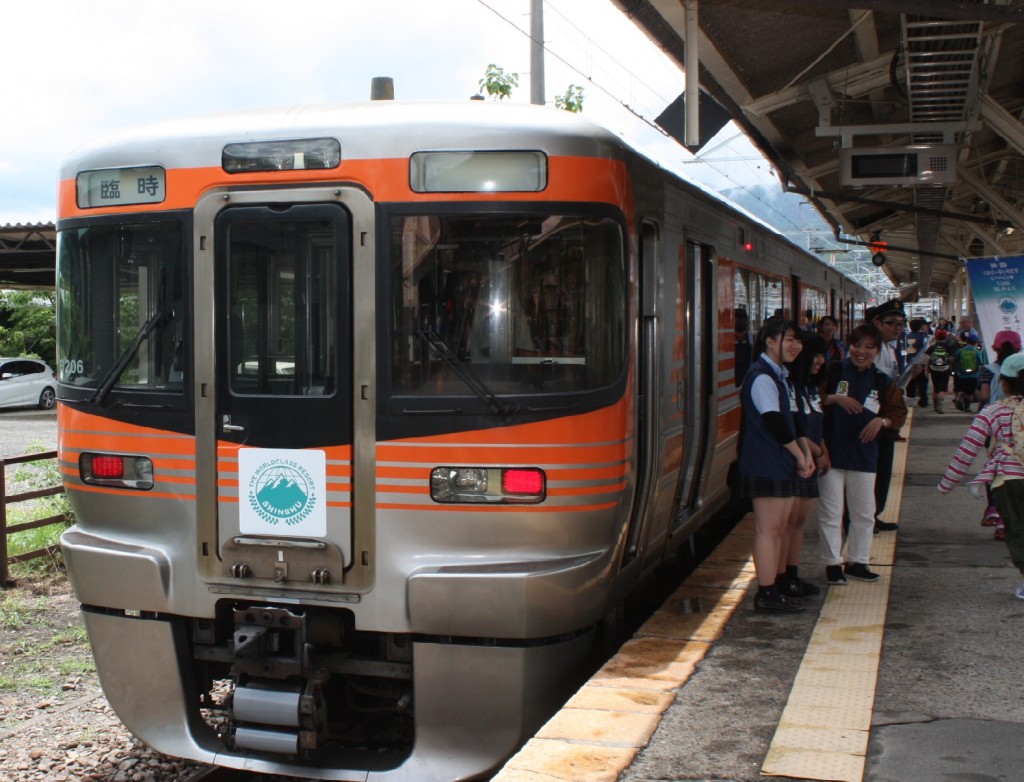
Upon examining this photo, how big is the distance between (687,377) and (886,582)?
175 centimetres

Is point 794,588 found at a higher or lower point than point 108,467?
lower

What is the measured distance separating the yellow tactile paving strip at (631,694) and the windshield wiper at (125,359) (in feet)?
7.74

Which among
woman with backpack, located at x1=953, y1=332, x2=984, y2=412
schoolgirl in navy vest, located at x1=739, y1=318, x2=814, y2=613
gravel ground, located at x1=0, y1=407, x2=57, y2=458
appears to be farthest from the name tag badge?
woman with backpack, located at x1=953, y1=332, x2=984, y2=412

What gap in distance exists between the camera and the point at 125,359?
16.7ft

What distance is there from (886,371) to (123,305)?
5.61m

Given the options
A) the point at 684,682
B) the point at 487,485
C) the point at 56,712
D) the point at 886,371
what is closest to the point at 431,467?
the point at 487,485

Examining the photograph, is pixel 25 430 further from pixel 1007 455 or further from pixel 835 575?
pixel 1007 455

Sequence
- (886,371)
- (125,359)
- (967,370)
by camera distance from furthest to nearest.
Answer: (967,370), (886,371), (125,359)

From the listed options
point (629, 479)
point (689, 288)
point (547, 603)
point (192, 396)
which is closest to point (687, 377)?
point (689, 288)

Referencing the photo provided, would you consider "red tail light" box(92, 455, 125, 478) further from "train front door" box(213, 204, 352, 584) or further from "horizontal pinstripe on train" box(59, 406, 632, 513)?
"train front door" box(213, 204, 352, 584)

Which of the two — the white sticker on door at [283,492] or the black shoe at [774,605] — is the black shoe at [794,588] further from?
the white sticker on door at [283,492]

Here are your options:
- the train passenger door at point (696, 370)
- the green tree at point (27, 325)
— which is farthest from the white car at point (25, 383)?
the train passenger door at point (696, 370)

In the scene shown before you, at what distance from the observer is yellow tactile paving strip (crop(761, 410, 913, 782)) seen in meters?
3.97

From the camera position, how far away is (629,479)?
510cm
